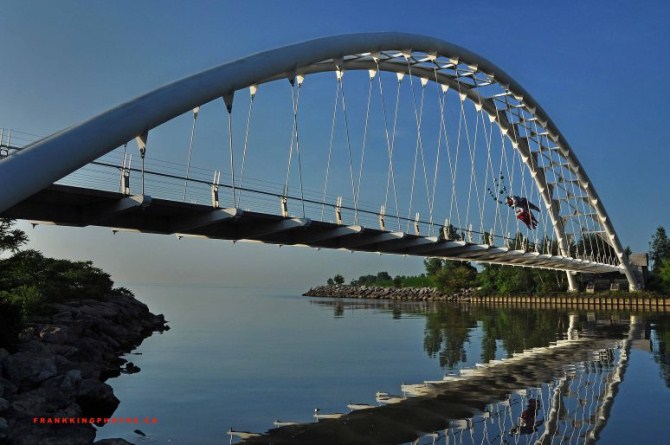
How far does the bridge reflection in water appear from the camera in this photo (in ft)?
44.0

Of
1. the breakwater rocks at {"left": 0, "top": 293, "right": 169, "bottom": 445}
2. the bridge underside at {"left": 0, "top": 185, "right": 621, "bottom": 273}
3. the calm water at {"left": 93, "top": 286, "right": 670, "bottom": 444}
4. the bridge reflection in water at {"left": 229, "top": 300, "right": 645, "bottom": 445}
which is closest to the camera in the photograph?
the breakwater rocks at {"left": 0, "top": 293, "right": 169, "bottom": 445}

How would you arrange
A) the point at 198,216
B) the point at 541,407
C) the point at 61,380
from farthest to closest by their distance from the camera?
1. the point at 198,216
2. the point at 541,407
3. the point at 61,380

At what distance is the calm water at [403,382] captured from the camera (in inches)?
555

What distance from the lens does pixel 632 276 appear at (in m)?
73.2

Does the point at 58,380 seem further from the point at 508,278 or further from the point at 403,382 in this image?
the point at 508,278

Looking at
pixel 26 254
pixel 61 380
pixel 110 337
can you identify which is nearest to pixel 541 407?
pixel 61 380

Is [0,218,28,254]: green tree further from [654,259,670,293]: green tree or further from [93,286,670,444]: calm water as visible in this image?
[654,259,670,293]: green tree

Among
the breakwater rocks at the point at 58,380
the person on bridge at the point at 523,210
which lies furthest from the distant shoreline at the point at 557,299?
the breakwater rocks at the point at 58,380

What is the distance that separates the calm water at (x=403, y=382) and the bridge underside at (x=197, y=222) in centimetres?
494

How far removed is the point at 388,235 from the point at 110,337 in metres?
13.3

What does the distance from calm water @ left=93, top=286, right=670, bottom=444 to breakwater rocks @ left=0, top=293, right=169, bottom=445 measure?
2.85 ft

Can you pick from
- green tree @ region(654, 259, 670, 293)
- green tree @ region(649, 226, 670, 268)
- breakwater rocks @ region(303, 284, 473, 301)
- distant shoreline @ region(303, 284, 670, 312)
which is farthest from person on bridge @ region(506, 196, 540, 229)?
green tree @ region(649, 226, 670, 268)

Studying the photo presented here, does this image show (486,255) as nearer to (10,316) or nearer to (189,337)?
(189,337)

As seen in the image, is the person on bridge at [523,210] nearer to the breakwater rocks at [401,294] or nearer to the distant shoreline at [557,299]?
the distant shoreline at [557,299]
